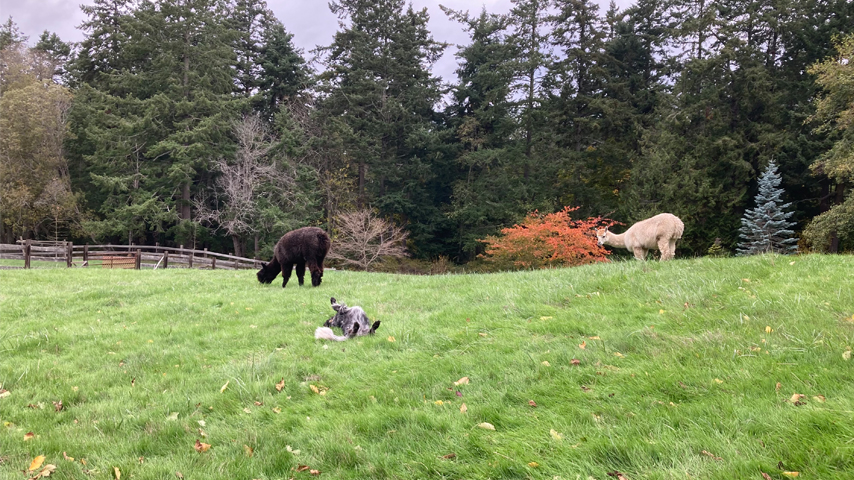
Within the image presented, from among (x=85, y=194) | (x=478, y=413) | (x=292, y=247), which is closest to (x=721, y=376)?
(x=478, y=413)

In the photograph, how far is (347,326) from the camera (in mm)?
6344

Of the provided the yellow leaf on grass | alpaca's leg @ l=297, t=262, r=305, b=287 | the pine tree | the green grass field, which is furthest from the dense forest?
the yellow leaf on grass

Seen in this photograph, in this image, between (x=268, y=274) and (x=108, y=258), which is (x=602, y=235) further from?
(x=108, y=258)

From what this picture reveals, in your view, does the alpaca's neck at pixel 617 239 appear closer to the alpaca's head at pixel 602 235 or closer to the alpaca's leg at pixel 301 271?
the alpaca's head at pixel 602 235

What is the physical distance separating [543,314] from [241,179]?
1101 inches

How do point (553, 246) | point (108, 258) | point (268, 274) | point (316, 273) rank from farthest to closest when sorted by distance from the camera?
point (108, 258) → point (553, 246) → point (268, 274) → point (316, 273)

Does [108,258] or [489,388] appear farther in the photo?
[108,258]

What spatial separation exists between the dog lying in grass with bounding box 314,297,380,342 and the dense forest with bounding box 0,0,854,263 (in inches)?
893

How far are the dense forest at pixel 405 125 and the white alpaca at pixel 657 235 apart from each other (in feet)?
50.3

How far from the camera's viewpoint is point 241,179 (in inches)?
1155

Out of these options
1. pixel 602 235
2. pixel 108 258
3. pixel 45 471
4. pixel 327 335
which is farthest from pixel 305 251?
pixel 108 258

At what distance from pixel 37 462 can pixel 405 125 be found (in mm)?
32638

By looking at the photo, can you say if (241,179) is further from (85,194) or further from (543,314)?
(543,314)

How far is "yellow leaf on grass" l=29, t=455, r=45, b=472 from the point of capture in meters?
3.13
